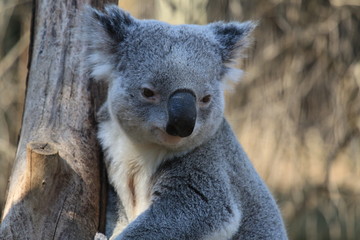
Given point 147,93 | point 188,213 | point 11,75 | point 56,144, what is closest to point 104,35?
point 147,93

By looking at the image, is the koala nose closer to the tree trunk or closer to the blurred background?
the tree trunk

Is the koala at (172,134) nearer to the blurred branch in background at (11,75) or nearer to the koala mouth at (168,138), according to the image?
the koala mouth at (168,138)

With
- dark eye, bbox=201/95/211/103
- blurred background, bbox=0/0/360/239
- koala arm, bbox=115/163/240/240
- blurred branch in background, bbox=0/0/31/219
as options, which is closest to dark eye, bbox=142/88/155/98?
dark eye, bbox=201/95/211/103

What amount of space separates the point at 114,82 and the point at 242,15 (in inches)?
192

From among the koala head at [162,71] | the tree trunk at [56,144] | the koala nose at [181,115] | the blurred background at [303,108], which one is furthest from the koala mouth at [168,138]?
the blurred background at [303,108]

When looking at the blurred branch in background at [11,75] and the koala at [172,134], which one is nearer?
the koala at [172,134]

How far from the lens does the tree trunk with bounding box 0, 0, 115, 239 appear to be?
323 centimetres

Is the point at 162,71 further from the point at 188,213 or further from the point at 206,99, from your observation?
the point at 188,213

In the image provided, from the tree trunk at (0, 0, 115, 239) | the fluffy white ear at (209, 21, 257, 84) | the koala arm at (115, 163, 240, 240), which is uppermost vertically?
the fluffy white ear at (209, 21, 257, 84)

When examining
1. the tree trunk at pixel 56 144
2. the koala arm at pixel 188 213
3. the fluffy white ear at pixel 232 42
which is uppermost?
the fluffy white ear at pixel 232 42

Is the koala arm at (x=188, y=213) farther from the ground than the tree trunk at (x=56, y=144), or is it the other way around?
the tree trunk at (x=56, y=144)

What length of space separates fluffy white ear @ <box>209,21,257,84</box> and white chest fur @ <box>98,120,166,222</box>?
73 cm

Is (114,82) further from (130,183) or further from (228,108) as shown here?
(228,108)

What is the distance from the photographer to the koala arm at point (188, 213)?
10.9 ft
